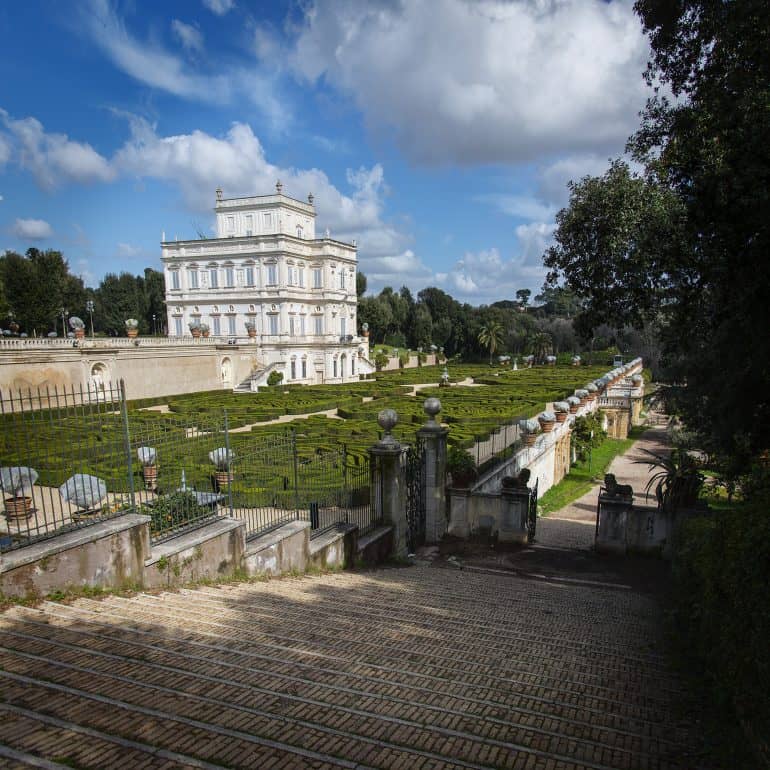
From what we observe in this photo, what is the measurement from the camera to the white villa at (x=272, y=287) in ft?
149

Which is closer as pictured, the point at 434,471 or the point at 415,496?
the point at 415,496

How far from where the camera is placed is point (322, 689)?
11.4 ft

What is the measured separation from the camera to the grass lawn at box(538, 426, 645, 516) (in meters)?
15.5

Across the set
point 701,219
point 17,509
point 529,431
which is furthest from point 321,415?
point 701,219

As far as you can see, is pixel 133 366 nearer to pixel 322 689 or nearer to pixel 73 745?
pixel 322 689

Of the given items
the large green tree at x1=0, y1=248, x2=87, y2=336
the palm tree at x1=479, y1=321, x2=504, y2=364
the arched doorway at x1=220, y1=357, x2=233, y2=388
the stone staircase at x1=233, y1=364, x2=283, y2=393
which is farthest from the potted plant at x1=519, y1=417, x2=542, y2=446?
the palm tree at x1=479, y1=321, x2=504, y2=364

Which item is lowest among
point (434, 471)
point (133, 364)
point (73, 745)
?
point (434, 471)

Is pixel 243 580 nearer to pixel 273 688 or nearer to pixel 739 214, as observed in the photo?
pixel 273 688

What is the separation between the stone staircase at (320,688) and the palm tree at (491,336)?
62.0 m

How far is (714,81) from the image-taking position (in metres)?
7.93

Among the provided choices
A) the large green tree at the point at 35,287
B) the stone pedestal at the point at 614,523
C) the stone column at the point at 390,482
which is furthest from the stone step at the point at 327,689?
the large green tree at the point at 35,287

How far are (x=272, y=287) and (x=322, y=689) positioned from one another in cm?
4425

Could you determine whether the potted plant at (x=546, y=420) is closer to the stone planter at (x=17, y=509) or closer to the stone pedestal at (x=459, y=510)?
the stone pedestal at (x=459, y=510)

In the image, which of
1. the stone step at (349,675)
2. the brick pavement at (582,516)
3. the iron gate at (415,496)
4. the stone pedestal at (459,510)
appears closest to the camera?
the stone step at (349,675)
